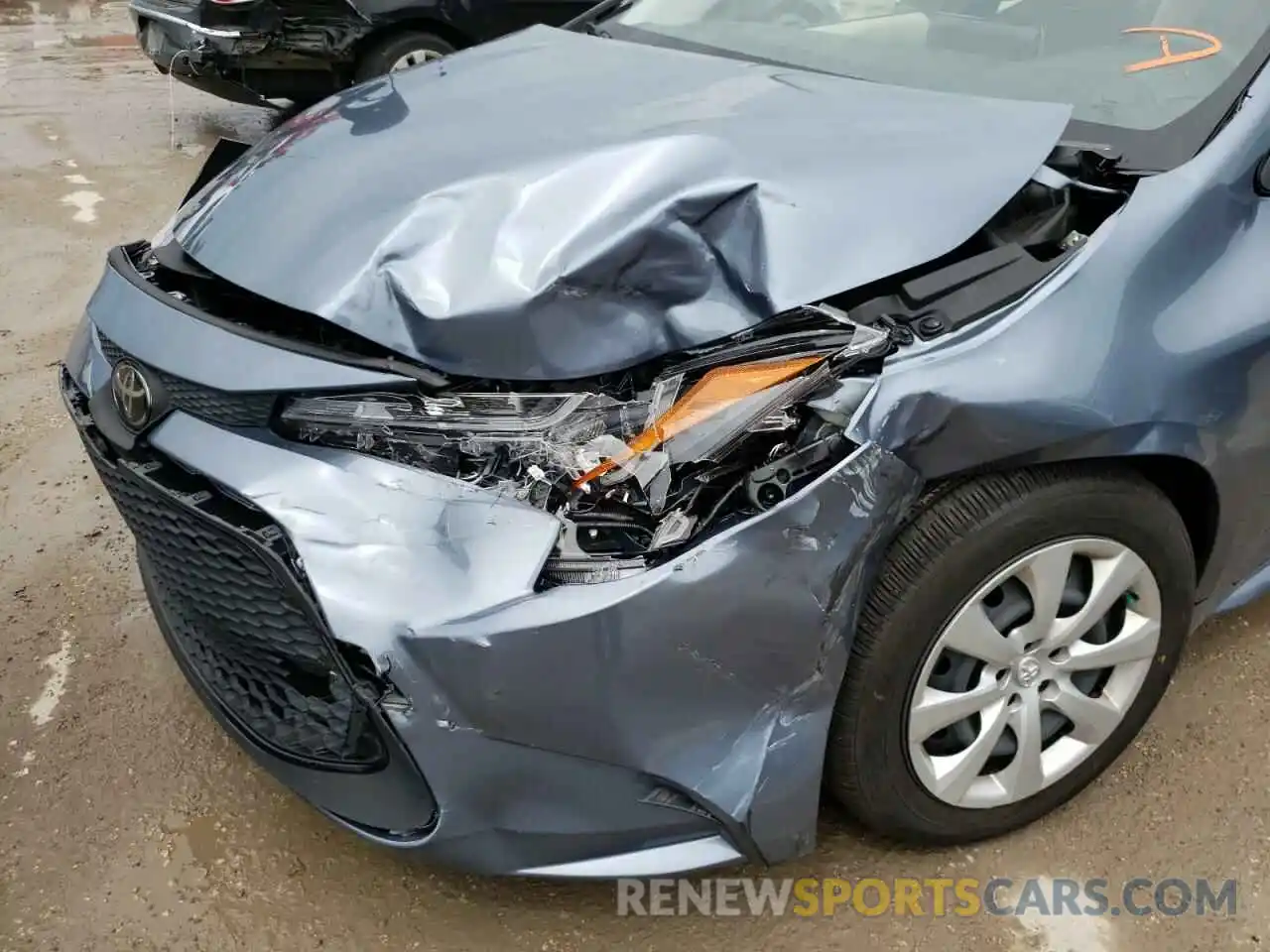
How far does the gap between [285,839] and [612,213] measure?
132 cm

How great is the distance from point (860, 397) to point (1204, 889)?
3.97 feet

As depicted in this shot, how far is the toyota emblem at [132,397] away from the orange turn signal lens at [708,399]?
730mm

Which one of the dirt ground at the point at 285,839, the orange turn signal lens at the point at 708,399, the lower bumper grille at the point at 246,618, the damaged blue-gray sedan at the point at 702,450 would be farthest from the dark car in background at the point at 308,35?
the orange turn signal lens at the point at 708,399

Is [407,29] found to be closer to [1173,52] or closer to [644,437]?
[1173,52]

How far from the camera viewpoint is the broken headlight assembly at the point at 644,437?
1.44 meters

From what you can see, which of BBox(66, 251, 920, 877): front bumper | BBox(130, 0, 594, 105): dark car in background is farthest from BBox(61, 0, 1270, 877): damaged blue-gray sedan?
BBox(130, 0, 594, 105): dark car in background

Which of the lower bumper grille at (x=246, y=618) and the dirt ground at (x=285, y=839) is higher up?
the lower bumper grille at (x=246, y=618)

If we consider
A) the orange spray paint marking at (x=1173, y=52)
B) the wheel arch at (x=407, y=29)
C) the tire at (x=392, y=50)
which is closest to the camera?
the orange spray paint marking at (x=1173, y=52)

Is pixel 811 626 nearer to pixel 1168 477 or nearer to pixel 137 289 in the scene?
pixel 1168 477

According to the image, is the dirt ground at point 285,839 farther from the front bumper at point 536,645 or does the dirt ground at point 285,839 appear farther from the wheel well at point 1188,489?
the wheel well at point 1188,489

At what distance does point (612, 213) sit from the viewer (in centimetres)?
160

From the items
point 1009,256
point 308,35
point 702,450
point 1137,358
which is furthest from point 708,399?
point 308,35

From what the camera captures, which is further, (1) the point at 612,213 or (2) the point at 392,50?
(2) the point at 392,50

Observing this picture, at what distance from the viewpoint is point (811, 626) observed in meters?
1.48
